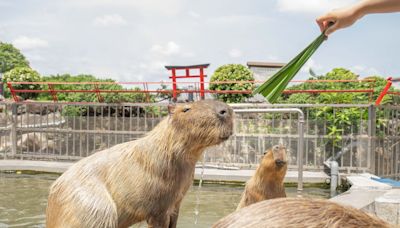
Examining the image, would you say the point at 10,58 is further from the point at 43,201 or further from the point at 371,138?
the point at 371,138

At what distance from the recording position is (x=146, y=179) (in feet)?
8.71

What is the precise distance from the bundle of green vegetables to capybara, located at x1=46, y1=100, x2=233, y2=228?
25 cm

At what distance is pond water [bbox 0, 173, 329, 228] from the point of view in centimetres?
612

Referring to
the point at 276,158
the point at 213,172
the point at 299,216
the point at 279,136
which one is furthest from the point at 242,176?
the point at 299,216

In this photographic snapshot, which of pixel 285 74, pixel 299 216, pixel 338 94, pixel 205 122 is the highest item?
pixel 338 94

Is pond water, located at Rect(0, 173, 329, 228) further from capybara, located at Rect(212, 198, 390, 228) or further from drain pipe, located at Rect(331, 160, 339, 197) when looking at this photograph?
capybara, located at Rect(212, 198, 390, 228)

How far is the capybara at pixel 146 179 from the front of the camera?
8.55ft

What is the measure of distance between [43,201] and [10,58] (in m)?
42.3

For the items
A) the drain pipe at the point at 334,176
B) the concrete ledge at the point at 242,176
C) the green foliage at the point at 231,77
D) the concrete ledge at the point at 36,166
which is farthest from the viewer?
the green foliage at the point at 231,77

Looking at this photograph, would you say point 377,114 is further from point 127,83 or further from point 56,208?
point 56,208

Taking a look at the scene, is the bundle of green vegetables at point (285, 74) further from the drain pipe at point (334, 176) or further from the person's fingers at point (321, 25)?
the drain pipe at point (334, 176)

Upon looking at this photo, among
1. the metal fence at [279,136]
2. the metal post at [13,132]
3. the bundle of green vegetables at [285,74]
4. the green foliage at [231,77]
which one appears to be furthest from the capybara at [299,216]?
the green foliage at [231,77]

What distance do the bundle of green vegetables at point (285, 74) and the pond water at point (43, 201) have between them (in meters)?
2.43

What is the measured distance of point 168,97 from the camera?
13.3m
